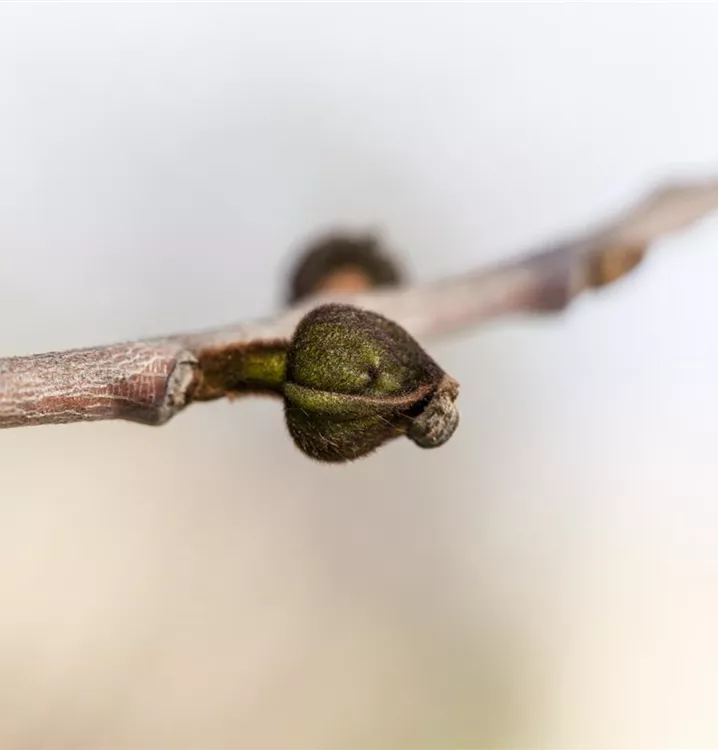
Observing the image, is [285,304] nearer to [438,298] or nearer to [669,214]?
[438,298]

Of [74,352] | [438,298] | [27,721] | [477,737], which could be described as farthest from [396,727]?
[74,352]

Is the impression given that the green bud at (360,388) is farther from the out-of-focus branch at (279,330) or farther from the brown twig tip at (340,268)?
the brown twig tip at (340,268)

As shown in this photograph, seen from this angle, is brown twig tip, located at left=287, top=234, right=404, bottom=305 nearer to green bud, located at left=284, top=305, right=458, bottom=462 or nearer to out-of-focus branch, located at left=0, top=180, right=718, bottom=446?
out-of-focus branch, located at left=0, top=180, right=718, bottom=446

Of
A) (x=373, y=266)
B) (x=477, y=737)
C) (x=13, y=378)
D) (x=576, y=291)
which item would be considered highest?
(x=373, y=266)

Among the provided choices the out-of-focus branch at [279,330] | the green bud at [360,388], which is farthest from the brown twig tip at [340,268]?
the green bud at [360,388]

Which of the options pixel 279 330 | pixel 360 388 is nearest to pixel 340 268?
pixel 279 330

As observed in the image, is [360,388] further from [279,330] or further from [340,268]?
[340,268]

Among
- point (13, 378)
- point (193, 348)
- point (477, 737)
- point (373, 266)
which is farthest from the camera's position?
point (477, 737)
